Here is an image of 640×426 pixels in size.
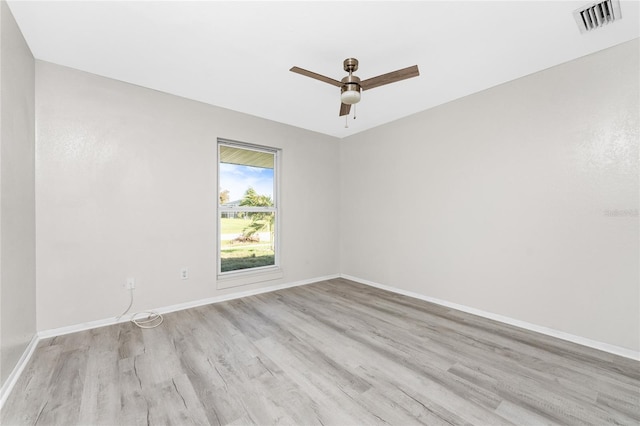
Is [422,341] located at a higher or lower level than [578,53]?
lower

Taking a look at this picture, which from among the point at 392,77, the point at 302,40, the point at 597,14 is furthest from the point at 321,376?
the point at 597,14

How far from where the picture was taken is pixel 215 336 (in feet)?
8.09

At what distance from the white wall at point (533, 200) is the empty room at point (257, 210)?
19 mm

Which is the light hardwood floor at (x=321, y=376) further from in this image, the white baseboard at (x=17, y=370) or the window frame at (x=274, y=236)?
the window frame at (x=274, y=236)

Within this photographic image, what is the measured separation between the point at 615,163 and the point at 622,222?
1.61 ft

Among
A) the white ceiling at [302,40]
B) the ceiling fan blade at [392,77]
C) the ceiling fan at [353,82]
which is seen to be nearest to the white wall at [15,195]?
the white ceiling at [302,40]

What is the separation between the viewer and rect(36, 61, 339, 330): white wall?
247cm

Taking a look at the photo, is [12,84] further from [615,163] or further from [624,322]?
[624,322]

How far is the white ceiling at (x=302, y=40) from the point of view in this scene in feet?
6.10

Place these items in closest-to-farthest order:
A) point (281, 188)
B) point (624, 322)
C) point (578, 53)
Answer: point (624, 322)
point (578, 53)
point (281, 188)

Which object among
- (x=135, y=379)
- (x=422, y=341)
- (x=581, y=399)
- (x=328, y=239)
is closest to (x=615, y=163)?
(x=581, y=399)

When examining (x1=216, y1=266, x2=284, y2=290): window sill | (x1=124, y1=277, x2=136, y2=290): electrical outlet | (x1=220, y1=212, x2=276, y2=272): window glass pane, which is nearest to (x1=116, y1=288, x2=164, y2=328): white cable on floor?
(x1=124, y1=277, x2=136, y2=290): electrical outlet

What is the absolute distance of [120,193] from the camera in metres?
2.80

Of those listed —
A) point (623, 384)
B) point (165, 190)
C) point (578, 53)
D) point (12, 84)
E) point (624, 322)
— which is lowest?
point (623, 384)
